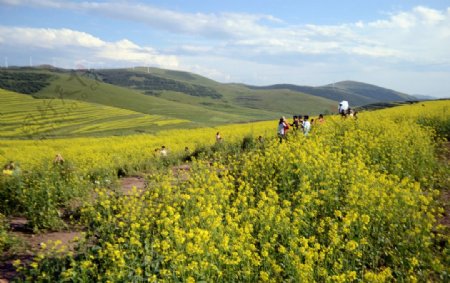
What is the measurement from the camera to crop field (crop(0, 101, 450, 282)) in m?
5.48

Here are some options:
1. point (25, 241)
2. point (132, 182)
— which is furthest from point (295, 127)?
point (25, 241)

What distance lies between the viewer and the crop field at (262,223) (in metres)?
5.48

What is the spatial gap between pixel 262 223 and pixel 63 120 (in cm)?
8798

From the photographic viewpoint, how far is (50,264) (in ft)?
18.8

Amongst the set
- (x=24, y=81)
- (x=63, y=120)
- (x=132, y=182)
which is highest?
(x=24, y=81)

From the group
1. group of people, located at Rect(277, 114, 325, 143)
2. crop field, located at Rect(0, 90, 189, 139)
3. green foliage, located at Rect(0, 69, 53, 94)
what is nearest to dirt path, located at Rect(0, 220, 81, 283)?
group of people, located at Rect(277, 114, 325, 143)

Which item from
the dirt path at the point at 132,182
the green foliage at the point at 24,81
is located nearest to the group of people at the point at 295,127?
the dirt path at the point at 132,182

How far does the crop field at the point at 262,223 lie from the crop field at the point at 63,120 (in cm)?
6057

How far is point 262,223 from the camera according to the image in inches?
272

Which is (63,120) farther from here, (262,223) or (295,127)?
(262,223)

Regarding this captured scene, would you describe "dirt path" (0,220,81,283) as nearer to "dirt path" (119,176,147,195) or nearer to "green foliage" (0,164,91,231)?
"green foliage" (0,164,91,231)

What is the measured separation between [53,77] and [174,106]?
60.4 metres

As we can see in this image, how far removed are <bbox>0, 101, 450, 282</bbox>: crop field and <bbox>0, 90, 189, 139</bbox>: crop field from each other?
60.6 m

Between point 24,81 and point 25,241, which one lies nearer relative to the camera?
point 25,241
